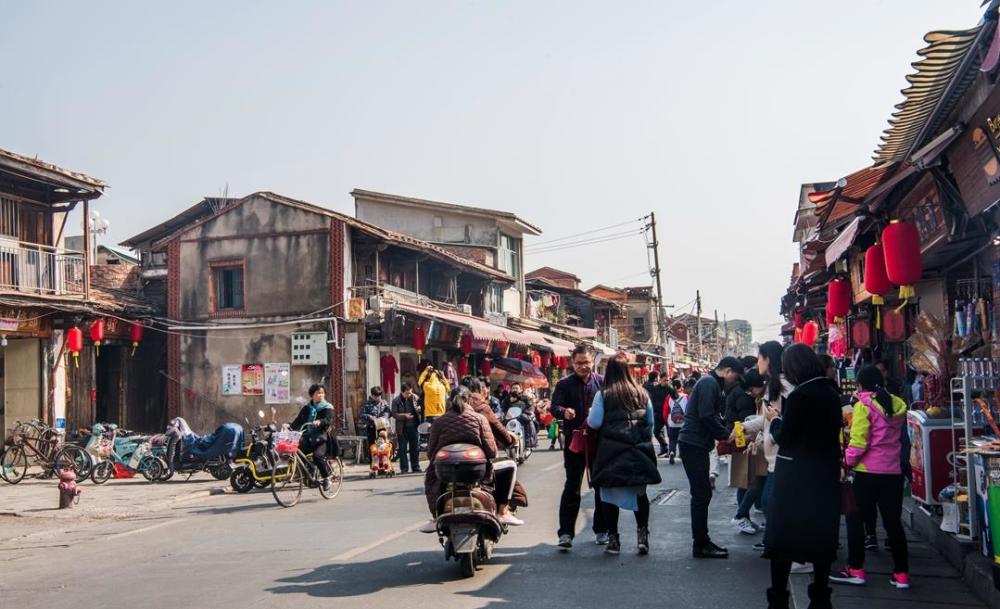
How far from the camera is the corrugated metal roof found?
636 centimetres

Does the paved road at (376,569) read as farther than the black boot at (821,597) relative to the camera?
Yes

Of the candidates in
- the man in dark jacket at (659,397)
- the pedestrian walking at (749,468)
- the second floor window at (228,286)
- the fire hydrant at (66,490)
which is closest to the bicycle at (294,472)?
the fire hydrant at (66,490)

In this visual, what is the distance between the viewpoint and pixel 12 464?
18422 mm

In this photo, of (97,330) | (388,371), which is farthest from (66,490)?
(388,371)

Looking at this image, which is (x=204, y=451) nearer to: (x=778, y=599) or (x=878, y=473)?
(x=878, y=473)

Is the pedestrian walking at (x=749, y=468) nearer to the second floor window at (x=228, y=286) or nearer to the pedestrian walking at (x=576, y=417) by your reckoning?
the pedestrian walking at (x=576, y=417)

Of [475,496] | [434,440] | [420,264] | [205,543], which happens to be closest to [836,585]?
[475,496]

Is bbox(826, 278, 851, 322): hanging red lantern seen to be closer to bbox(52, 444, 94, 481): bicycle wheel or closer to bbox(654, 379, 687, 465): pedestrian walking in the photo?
bbox(654, 379, 687, 465): pedestrian walking

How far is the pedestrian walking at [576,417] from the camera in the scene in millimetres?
8977

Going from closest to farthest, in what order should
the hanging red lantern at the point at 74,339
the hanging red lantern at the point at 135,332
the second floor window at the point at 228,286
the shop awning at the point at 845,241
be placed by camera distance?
1. the shop awning at the point at 845,241
2. the hanging red lantern at the point at 74,339
3. the hanging red lantern at the point at 135,332
4. the second floor window at the point at 228,286

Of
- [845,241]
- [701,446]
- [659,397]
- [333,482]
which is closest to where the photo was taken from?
[701,446]

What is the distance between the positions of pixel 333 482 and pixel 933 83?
11.4 meters

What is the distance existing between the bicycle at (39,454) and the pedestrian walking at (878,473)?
1535 centimetres

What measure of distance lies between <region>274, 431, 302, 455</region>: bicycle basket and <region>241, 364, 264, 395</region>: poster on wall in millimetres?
10123
